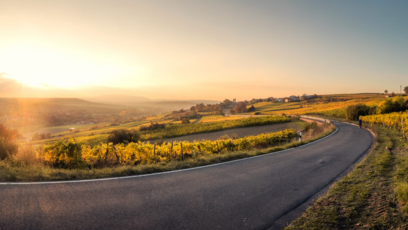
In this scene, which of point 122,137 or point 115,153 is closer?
point 115,153

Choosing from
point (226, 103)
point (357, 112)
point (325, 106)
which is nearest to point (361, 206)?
point (357, 112)

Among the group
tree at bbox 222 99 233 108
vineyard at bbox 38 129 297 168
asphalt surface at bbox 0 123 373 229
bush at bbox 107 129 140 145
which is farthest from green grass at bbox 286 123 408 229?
tree at bbox 222 99 233 108

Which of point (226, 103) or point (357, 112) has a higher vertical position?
point (226, 103)

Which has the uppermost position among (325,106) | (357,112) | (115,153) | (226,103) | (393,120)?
(226,103)

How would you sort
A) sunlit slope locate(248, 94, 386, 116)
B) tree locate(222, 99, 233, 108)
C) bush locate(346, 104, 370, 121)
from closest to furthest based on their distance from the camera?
bush locate(346, 104, 370, 121) < sunlit slope locate(248, 94, 386, 116) < tree locate(222, 99, 233, 108)

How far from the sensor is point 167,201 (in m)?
5.46

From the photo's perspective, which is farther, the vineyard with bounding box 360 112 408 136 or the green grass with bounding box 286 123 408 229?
the vineyard with bounding box 360 112 408 136

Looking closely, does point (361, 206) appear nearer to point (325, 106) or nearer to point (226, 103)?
point (325, 106)

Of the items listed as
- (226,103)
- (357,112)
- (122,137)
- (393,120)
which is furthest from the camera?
(226,103)

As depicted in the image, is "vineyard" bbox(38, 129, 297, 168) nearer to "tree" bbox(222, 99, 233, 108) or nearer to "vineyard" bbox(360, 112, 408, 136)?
"vineyard" bbox(360, 112, 408, 136)

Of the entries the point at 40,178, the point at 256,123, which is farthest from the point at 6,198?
the point at 256,123

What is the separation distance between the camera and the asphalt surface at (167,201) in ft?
14.4

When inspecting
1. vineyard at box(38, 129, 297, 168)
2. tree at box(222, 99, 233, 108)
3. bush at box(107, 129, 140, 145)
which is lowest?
bush at box(107, 129, 140, 145)

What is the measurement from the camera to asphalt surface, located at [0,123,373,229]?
4379 millimetres
